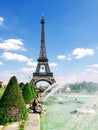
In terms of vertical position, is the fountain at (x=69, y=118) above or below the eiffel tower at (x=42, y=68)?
Result: below

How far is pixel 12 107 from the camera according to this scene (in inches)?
506

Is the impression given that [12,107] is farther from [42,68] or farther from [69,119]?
[42,68]

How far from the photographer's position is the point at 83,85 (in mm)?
25203

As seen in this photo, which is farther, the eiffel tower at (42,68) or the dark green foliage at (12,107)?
the eiffel tower at (42,68)

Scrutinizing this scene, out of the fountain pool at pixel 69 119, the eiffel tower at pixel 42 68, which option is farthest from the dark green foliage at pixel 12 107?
the eiffel tower at pixel 42 68

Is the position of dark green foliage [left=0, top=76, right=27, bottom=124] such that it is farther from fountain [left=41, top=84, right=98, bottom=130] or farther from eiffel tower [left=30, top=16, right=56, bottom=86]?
eiffel tower [left=30, top=16, right=56, bottom=86]

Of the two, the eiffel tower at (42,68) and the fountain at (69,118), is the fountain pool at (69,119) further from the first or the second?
the eiffel tower at (42,68)

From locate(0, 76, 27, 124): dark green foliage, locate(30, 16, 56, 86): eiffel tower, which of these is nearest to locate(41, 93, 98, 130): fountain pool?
locate(0, 76, 27, 124): dark green foliage

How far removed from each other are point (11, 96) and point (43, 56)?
6167 cm

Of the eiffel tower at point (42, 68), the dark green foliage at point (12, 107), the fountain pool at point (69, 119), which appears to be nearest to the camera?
the dark green foliage at point (12, 107)

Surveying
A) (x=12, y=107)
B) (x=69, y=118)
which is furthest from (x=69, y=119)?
(x=12, y=107)

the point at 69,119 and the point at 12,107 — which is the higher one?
the point at 12,107

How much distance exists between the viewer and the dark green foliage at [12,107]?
1243 cm

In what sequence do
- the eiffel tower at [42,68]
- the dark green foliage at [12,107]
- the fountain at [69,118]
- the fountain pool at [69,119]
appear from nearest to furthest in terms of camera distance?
the dark green foliage at [12,107]
the fountain pool at [69,119]
the fountain at [69,118]
the eiffel tower at [42,68]
